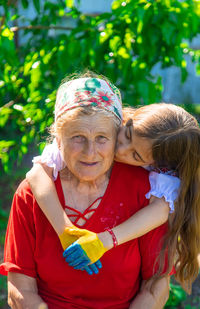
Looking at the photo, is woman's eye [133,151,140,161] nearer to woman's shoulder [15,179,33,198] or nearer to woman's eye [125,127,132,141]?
woman's eye [125,127,132,141]

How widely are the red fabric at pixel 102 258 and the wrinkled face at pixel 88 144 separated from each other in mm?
172

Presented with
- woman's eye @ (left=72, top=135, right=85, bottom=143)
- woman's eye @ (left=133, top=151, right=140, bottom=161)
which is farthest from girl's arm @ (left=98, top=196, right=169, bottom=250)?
woman's eye @ (left=72, top=135, right=85, bottom=143)

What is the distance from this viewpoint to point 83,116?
1927 mm

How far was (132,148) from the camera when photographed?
199 cm

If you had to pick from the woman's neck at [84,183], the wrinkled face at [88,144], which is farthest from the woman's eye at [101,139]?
the woman's neck at [84,183]

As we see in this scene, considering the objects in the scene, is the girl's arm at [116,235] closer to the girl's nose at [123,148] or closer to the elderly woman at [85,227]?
the elderly woman at [85,227]

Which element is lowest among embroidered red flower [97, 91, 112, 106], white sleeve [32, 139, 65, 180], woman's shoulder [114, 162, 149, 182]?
woman's shoulder [114, 162, 149, 182]

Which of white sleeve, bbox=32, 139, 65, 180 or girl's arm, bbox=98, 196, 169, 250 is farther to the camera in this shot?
white sleeve, bbox=32, 139, 65, 180

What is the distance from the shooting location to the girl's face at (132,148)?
6.48 feet

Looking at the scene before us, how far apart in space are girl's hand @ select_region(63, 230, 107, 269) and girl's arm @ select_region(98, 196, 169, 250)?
0.19 feet

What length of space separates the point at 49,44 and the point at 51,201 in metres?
1.51

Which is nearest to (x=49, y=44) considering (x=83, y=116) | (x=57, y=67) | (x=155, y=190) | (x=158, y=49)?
(x=57, y=67)

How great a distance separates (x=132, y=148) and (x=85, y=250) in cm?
51

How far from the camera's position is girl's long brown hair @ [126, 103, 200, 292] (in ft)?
6.33
